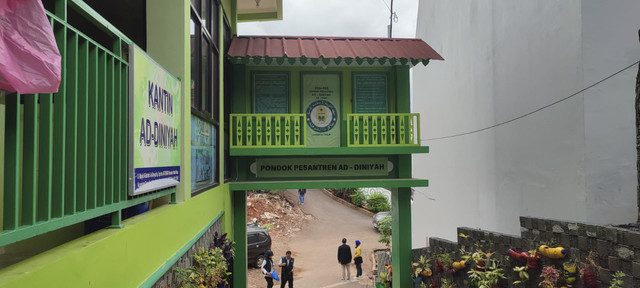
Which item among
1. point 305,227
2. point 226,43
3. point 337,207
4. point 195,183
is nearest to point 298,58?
point 226,43

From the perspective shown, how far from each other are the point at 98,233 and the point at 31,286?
2.95 feet

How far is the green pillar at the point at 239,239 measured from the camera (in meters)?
8.99

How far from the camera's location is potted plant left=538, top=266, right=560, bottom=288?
5.59 meters

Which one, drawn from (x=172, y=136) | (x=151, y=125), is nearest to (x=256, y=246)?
(x=172, y=136)

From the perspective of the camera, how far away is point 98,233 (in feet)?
8.56

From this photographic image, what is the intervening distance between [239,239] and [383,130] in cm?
395

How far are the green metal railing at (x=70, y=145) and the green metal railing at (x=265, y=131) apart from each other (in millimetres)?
5726

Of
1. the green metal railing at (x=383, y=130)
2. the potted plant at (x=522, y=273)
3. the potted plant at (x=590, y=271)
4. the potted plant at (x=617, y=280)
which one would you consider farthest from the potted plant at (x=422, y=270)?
the potted plant at (x=617, y=280)

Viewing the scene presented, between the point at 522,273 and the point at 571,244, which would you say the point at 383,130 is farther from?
the point at 571,244

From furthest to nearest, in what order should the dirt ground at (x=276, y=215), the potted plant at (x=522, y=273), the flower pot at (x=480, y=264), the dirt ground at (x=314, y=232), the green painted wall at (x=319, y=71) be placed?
the dirt ground at (x=276, y=215)
the dirt ground at (x=314, y=232)
the green painted wall at (x=319, y=71)
the flower pot at (x=480, y=264)
the potted plant at (x=522, y=273)

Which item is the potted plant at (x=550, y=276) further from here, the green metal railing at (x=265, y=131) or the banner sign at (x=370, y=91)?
the banner sign at (x=370, y=91)

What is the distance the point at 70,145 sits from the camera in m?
2.18

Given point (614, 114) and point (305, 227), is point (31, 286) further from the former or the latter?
point (305, 227)

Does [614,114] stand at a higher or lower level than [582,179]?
higher
